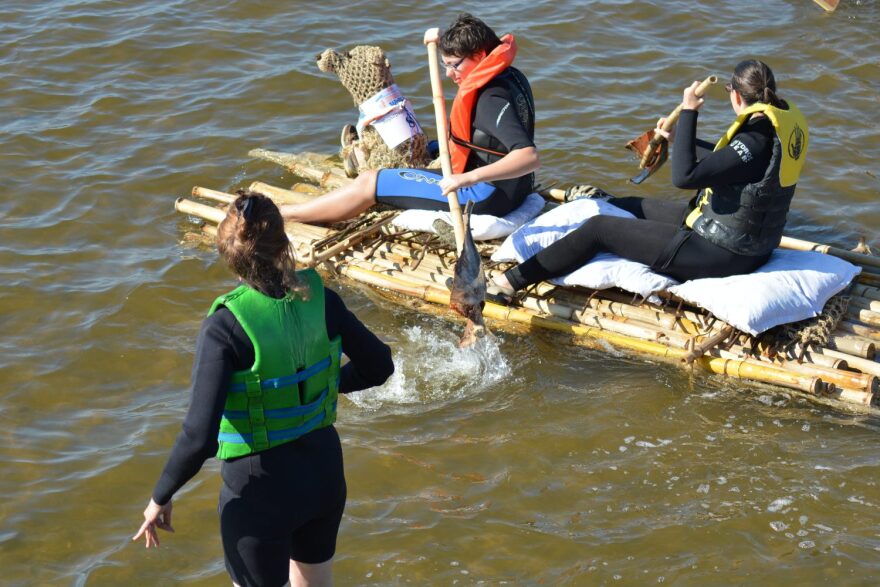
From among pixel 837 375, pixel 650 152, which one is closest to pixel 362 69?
pixel 650 152

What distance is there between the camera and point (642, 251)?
6.41 meters

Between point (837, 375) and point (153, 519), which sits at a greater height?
point (153, 519)

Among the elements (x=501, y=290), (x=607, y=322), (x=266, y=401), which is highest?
(x=266, y=401)

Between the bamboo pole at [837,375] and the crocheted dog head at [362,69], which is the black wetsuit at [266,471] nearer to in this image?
the bamboo pole at [837,375]

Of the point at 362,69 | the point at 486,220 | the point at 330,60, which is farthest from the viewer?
the point at 330,60

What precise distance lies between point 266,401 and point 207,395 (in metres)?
0.25

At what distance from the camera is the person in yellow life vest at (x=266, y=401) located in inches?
136

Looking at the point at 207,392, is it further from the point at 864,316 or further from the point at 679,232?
the point at 864,316

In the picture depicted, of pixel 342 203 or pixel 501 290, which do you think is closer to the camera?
pixel 501 290

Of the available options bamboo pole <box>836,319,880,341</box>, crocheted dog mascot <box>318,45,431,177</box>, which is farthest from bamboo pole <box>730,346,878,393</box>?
crocheted dog mascot <box>318,45,431,177</box>

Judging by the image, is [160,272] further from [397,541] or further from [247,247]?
[247,247]

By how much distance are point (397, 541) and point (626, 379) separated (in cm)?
196

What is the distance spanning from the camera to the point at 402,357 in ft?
22.2

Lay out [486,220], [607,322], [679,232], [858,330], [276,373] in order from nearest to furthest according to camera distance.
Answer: [276,373] → [858,330] → [679,232] → [607,322] → [486,220]
